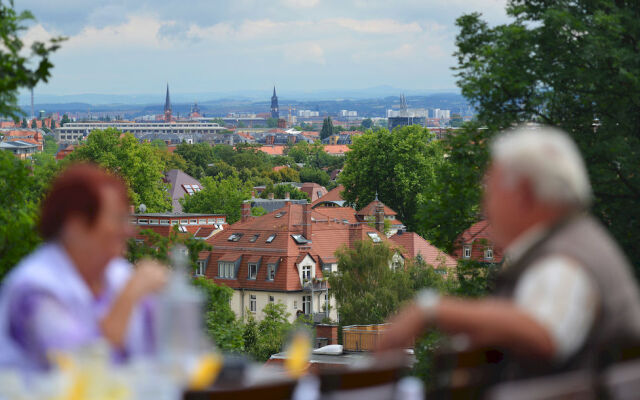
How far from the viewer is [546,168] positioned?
3355 millimetres

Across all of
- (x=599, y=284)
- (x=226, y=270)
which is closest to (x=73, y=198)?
(x=599, y=284)

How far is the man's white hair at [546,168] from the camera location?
132 inches

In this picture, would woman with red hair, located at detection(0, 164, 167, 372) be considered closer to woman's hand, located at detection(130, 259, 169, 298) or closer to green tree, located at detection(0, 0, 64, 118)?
woman's hand, located at detection(130, 259, 169, 298)

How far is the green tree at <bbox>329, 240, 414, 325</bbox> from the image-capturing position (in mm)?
48344

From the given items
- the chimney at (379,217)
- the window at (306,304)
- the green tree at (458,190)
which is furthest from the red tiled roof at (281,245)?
the green tree at (458,190)

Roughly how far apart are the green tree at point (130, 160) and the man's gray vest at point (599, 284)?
75128 mm

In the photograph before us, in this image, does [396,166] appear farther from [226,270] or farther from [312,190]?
[312,190]

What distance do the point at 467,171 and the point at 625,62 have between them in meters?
3.75

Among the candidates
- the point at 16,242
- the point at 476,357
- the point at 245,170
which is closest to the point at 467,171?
the point at 16,242

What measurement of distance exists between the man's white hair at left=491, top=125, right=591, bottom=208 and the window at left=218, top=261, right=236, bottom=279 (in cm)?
5869

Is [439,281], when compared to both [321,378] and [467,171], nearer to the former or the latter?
[467,171]

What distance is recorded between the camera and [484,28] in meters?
21.2

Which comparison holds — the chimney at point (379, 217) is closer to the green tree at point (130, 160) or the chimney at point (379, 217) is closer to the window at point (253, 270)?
the window at point (253, 270)

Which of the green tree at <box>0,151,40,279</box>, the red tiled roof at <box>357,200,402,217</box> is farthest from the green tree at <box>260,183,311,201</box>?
the green tree at <box>0,151,40,279</box>
